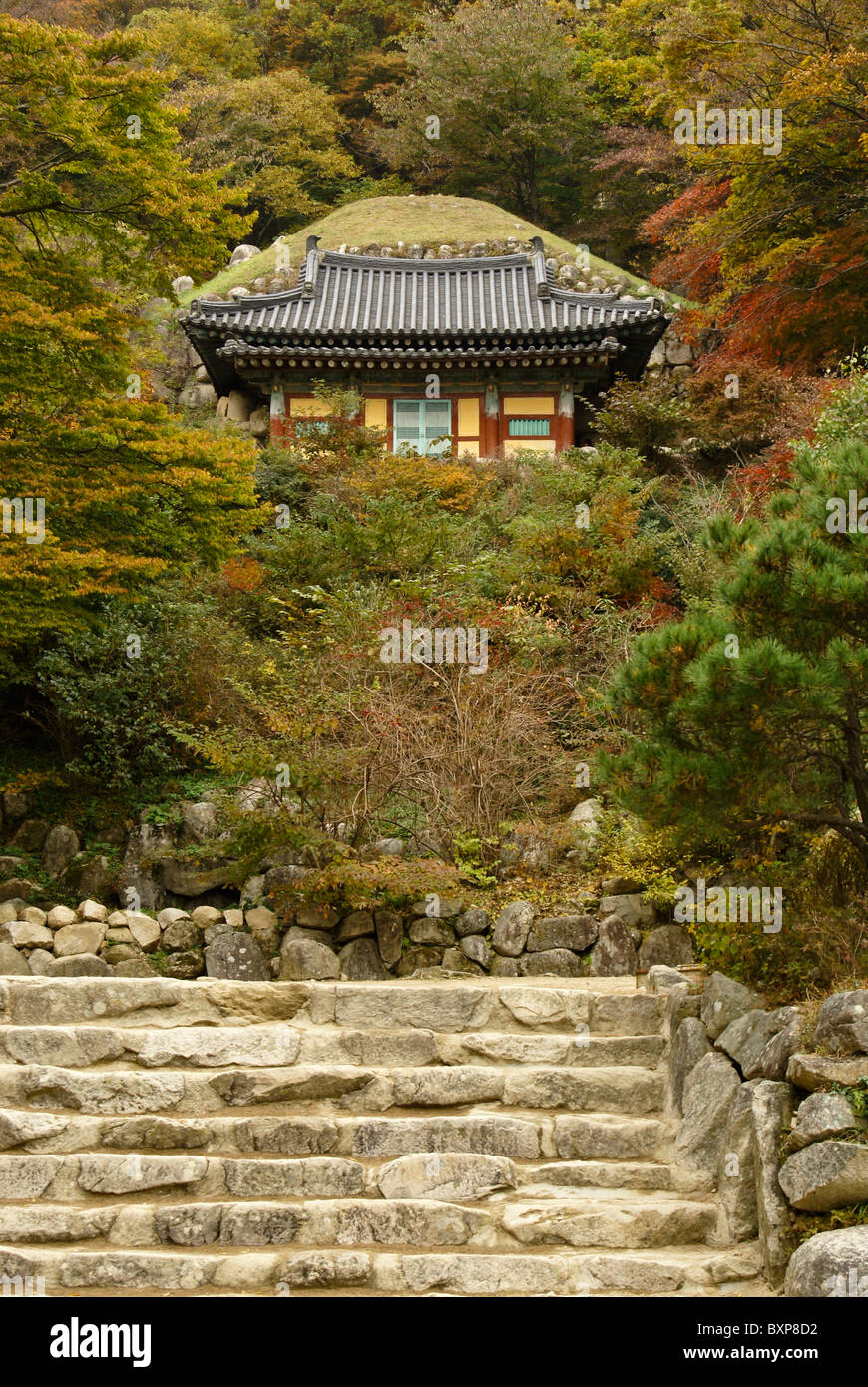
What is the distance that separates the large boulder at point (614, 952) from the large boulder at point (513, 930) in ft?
1.72

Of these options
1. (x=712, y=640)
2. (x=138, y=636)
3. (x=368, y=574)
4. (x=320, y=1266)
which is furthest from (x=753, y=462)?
(x=320, y=1266)

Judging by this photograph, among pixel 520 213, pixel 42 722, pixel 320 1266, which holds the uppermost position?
pixel 520 213

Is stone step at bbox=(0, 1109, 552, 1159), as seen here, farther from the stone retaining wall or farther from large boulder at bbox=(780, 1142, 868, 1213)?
large boulder at bbox=(780, 1142, 868, 1213)

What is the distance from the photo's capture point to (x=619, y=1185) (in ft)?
17.5

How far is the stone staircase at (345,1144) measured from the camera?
A: 469cm

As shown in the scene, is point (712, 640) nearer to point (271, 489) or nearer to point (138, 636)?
point (138, 636)

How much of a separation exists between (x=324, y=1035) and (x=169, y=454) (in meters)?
5.26

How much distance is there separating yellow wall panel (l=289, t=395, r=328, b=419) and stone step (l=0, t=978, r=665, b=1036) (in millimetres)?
14558

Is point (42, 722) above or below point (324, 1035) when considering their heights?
Result: above

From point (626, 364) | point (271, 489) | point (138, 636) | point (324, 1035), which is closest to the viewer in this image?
point (324, 1035)

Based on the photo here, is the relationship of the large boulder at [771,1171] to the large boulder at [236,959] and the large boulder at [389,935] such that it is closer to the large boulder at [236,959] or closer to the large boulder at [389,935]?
the large boulder at [389,935]

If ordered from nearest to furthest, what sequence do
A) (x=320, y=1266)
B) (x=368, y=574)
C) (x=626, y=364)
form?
(x=320, y=1266) → (x=368, y=574) → (x=626, y=364)

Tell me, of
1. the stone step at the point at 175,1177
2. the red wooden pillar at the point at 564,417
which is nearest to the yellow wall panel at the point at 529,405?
the red wooden pillar at the point at 564,417

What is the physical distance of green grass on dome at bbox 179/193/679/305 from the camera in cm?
2714
